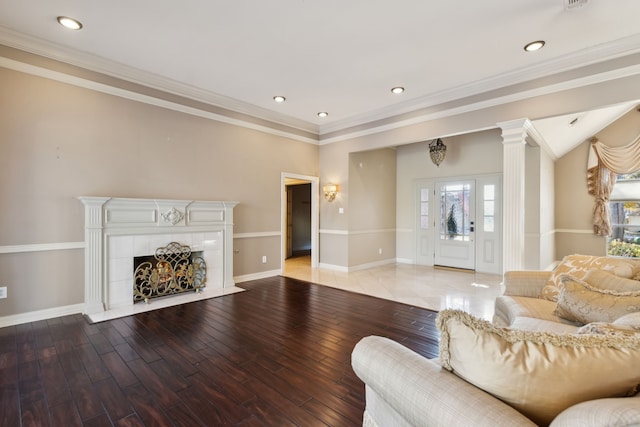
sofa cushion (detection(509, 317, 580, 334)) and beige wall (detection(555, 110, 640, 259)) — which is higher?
beige wall (detection(555, 110, 640, 259))

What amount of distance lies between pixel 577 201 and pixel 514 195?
4.21m

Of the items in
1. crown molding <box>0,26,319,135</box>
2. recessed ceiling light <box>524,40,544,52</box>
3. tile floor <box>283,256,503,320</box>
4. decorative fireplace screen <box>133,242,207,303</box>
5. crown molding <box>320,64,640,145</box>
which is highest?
recessed ceiling light <box>524,40,544,52</box>

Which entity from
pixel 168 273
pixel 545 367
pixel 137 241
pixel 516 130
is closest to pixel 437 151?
pixel 516 130

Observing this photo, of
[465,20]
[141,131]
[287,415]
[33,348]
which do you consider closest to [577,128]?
[465,20]

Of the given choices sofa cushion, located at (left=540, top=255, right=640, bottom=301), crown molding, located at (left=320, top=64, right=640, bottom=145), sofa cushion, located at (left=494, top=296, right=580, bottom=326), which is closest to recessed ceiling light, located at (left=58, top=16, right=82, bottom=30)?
crown molding, located at (left=320, top=64, right=640, bottom=145)

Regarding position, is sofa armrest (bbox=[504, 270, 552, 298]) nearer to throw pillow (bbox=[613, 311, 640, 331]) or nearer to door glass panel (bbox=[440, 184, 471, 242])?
throw pillow (bbox=[613, 311, 640, 331])

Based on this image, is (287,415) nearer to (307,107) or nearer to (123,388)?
(123,388)

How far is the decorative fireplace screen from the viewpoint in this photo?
391cm

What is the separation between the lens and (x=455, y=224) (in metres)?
6.45

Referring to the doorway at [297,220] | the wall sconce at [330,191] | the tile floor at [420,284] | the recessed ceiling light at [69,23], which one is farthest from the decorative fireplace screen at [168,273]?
the doorway at [297,220]

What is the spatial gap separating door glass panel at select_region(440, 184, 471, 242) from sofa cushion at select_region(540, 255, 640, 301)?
12.4ft

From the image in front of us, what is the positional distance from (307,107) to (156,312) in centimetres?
389

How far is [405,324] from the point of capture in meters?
3.22

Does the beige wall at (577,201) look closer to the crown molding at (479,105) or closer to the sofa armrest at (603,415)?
the crown molding at (479,105)
